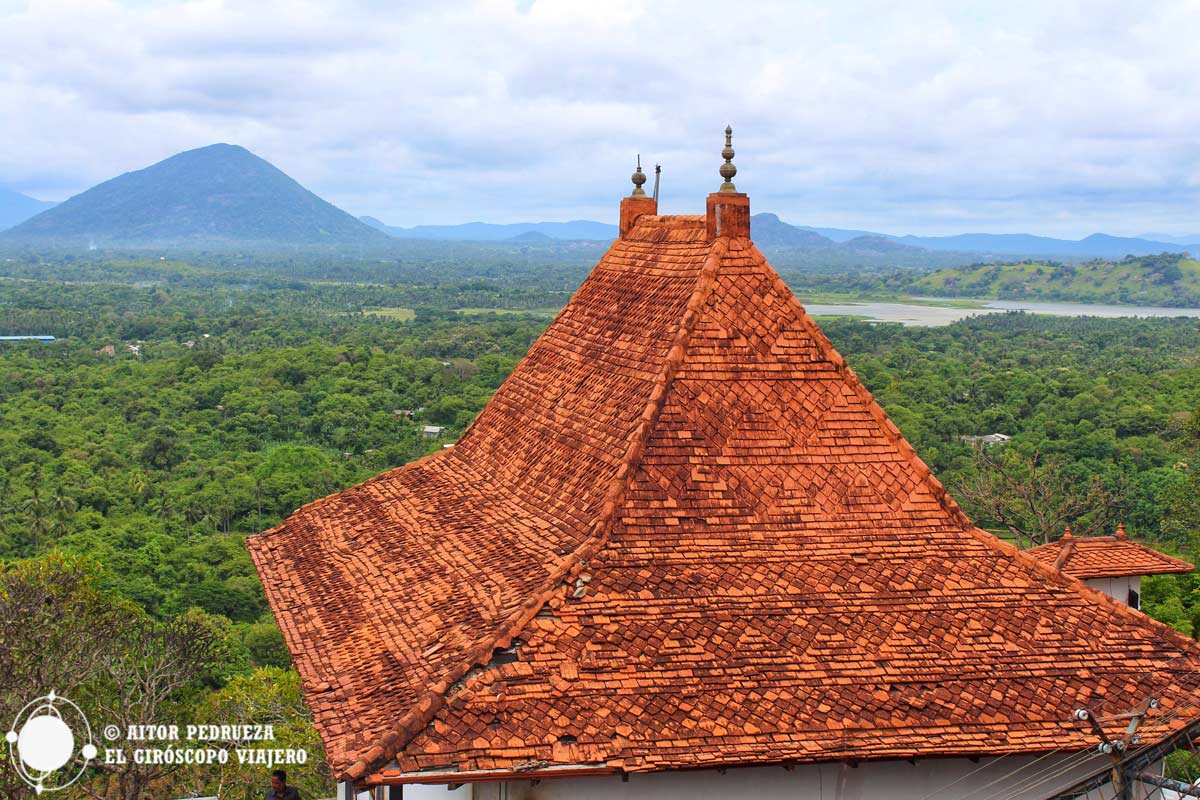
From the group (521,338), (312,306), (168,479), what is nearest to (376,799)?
(168,479)

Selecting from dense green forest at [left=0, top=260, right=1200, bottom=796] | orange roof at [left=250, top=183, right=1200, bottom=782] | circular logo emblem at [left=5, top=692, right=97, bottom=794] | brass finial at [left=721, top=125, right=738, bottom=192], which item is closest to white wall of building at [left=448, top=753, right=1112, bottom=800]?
orange roof at [left=250, top=183, right=1200, bottom=782]

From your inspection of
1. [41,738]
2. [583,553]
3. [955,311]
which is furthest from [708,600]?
[955,311]

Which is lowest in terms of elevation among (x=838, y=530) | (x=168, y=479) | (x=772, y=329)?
(x=168, y=479)

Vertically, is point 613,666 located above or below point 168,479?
above

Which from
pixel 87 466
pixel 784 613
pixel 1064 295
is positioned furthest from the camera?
pixel 1064 295

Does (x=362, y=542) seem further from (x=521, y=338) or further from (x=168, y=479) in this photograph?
(x=521, y=338)

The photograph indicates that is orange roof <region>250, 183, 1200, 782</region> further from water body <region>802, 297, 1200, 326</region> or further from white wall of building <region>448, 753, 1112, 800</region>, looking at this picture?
water body <region>802, 297, 1200, 326</region>

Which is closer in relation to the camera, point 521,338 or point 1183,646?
point 1183,646
